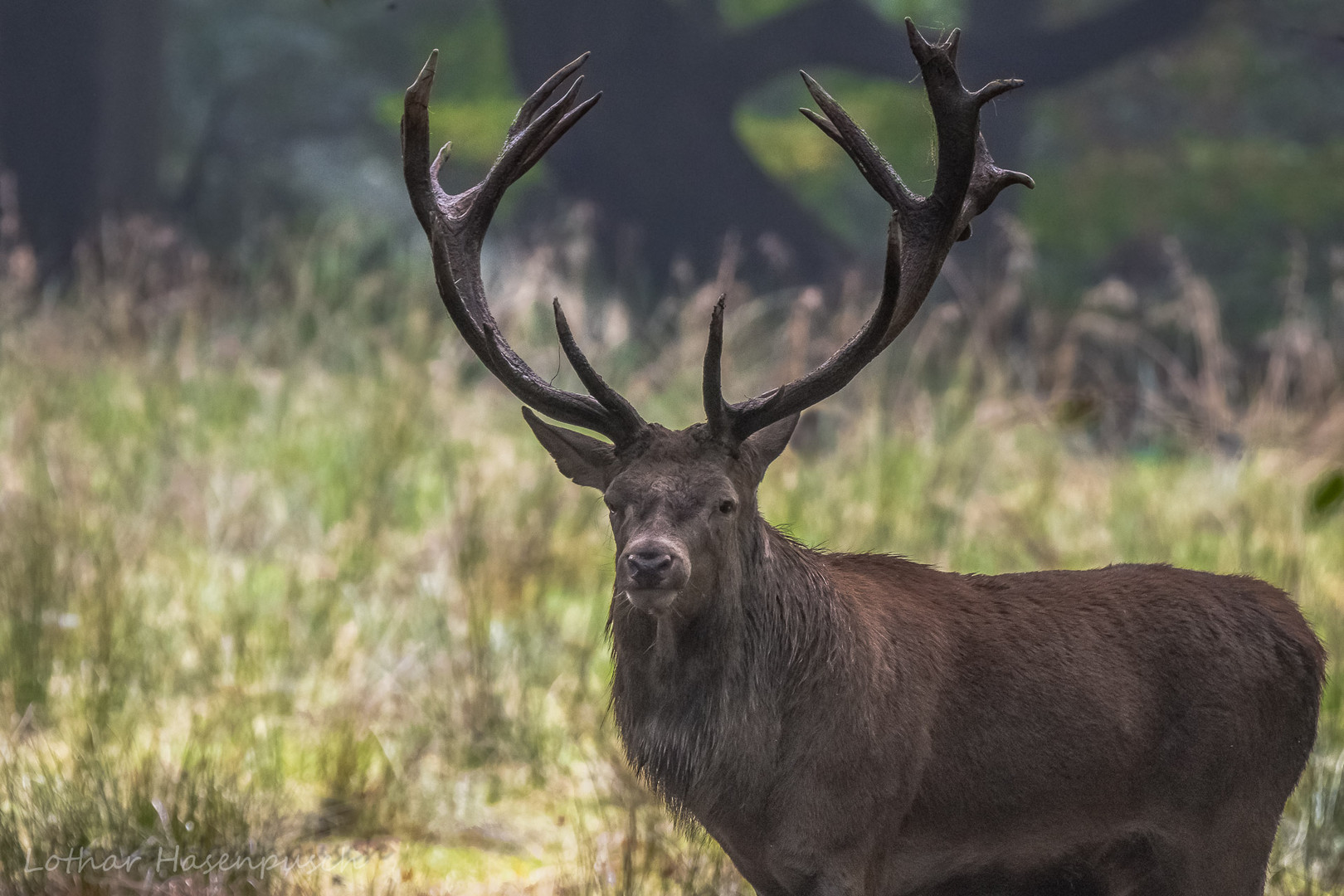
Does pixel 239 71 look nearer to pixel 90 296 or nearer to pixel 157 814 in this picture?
pixel 90 296

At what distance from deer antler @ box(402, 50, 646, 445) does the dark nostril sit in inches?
13.2

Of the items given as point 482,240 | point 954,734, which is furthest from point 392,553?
point 954,734

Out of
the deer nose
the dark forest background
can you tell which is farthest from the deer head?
the dark forest background

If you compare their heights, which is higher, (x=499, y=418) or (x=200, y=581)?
(x=499, y=418)

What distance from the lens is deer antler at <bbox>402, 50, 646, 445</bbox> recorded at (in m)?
2.42

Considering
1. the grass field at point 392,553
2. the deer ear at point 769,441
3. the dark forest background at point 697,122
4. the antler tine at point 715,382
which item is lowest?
the grass field at point 392,553

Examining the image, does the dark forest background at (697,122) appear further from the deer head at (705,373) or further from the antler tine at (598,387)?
the antler tine at (598,387)

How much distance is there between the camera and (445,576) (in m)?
5.15

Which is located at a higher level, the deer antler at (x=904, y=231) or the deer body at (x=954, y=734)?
the deer antler at (x=904, y=231)

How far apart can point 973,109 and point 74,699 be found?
310cm

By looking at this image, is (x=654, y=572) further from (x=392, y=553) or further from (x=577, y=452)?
(x=392, y=553)

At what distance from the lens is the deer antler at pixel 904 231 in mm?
2357

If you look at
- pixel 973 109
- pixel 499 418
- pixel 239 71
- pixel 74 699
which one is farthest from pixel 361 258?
pixel 973 109

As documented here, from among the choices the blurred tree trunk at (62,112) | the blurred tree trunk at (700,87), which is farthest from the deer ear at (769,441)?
the blurred tree trunk at (62,112)
